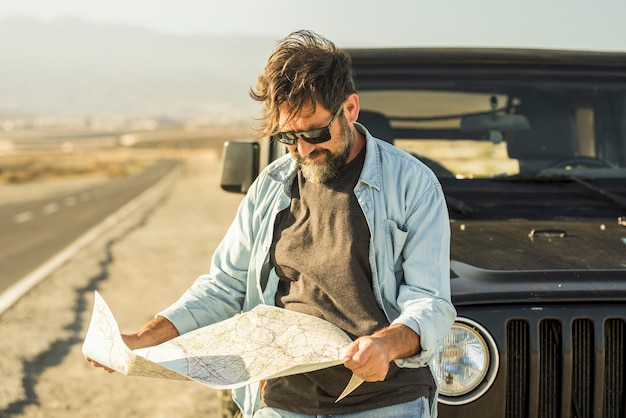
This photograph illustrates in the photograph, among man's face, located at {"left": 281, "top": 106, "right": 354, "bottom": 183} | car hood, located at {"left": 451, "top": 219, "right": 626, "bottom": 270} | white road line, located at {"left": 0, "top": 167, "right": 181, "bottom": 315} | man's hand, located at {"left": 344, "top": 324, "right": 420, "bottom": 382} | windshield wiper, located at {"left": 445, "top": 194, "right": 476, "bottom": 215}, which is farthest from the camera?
white road line, located at {"left": 0, "top": 167, "right": 181, "bottom": 315}

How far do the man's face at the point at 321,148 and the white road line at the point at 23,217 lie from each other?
20148 mm

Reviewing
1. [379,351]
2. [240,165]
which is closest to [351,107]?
[379,351]

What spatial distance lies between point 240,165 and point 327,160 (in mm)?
1342

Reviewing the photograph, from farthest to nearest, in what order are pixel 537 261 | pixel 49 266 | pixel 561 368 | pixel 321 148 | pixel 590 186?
1. pixel 49 266
2. pixel 590 186
3. pixel 537 261
4. pixel 561 368
5. pixel 321 148

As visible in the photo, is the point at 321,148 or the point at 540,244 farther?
the point at 540,244

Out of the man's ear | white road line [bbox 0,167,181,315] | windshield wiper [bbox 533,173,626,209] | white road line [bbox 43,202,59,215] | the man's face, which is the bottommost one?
white road line [bbox 43,202,59,215]

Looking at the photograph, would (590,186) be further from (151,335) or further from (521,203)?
(151,335)

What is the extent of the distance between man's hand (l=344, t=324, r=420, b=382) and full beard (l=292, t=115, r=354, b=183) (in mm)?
492

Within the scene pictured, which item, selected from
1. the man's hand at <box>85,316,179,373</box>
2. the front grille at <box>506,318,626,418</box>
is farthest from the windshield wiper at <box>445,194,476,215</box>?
the man's hand at <box>85,316,179,373</box>

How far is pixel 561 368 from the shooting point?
2.59 meters

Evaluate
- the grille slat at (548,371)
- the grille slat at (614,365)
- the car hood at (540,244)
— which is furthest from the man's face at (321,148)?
the grille slat at (614,365)

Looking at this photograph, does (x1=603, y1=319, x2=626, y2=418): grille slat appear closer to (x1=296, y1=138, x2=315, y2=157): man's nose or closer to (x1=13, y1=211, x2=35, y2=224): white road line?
(x1=296, y1=138, x2=315, y2=157): man's nose

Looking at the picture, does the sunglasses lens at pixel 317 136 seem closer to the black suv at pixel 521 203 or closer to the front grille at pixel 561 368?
the black suv at pixel 521 203

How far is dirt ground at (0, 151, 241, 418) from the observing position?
5.47 metres
